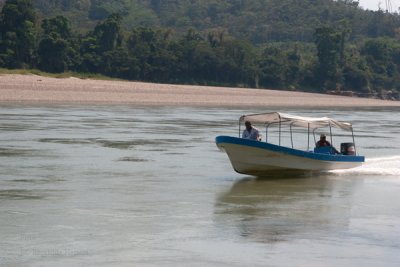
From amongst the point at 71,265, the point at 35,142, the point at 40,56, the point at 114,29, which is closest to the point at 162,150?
the point at 35,142

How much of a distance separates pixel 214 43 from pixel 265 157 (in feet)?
261

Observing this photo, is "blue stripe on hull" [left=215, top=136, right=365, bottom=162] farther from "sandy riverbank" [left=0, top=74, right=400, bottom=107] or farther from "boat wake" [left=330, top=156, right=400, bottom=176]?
"sandy riverbank" [left=0, top=74, right=400, bottom=107]

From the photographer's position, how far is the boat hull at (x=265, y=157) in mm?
21234

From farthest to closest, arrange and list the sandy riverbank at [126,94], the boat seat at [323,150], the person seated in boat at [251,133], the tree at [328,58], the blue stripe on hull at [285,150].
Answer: the tree at [328,58] < the sandy riverbank at [126,94] < the boat seat at [323,150] < the person seated in boat at [251,133] < the blue stripe on hull at [285,150]

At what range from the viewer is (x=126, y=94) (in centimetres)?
6719

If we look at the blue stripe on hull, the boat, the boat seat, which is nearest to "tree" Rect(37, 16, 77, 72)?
the boat

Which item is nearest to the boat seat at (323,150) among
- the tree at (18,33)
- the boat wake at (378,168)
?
the boat wake at (378,168)

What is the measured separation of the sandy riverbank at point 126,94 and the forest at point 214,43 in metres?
8.76

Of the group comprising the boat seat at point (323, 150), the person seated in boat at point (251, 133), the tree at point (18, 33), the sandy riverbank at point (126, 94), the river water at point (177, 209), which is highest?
the tree at point (18, 33)

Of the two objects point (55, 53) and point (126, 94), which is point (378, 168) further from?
point (55, 53)

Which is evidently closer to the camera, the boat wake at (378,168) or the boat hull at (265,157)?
the boat hull at (265,157)

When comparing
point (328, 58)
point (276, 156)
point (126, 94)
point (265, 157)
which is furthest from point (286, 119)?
point (328, 58)

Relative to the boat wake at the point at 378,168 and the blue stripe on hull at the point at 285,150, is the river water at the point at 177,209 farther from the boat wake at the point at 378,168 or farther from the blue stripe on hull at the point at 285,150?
the blue stripe on hull at the point at 285,150

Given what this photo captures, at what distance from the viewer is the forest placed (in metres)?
78.3
